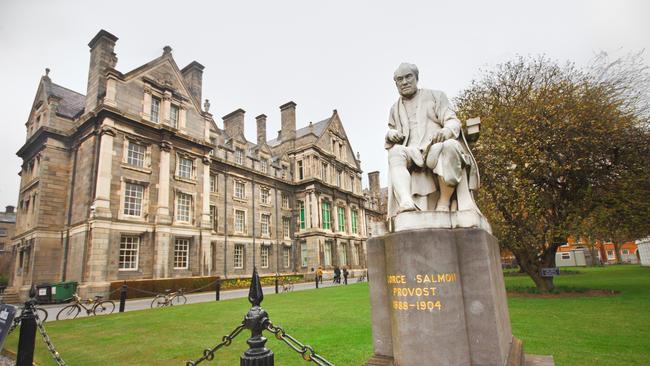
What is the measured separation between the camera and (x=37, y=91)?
26.1 metres

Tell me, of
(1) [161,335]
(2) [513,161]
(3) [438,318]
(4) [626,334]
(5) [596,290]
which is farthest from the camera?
(5) [596,290]

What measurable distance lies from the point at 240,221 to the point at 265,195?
436 cm

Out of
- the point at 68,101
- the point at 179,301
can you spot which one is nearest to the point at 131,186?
the point at 179,301

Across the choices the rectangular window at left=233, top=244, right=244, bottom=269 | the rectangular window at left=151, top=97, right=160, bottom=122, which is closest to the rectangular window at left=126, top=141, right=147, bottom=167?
the rectangular window at left=151, top=97, right=160, bottom=122

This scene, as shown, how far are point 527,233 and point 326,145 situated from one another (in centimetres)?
2900

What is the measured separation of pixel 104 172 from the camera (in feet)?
64.1

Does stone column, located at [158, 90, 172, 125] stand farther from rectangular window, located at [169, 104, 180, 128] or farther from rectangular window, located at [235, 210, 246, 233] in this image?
rectangular window, located at [235, 210, 246, 233]

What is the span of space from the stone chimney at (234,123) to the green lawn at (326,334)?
81.7 ft

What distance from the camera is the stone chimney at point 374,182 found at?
203ft

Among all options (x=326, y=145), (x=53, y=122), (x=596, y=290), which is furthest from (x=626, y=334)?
(x=326, y=145)

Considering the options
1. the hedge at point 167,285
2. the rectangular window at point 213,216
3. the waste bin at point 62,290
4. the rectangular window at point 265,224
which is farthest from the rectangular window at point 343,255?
the waste bin at point 62,290

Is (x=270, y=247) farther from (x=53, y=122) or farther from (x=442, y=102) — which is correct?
(x=442, y=102)

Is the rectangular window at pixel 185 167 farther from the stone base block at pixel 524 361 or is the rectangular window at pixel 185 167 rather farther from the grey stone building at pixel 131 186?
the stone base block at pixel 524 361

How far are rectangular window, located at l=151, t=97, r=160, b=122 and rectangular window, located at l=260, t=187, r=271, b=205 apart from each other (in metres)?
12.5
